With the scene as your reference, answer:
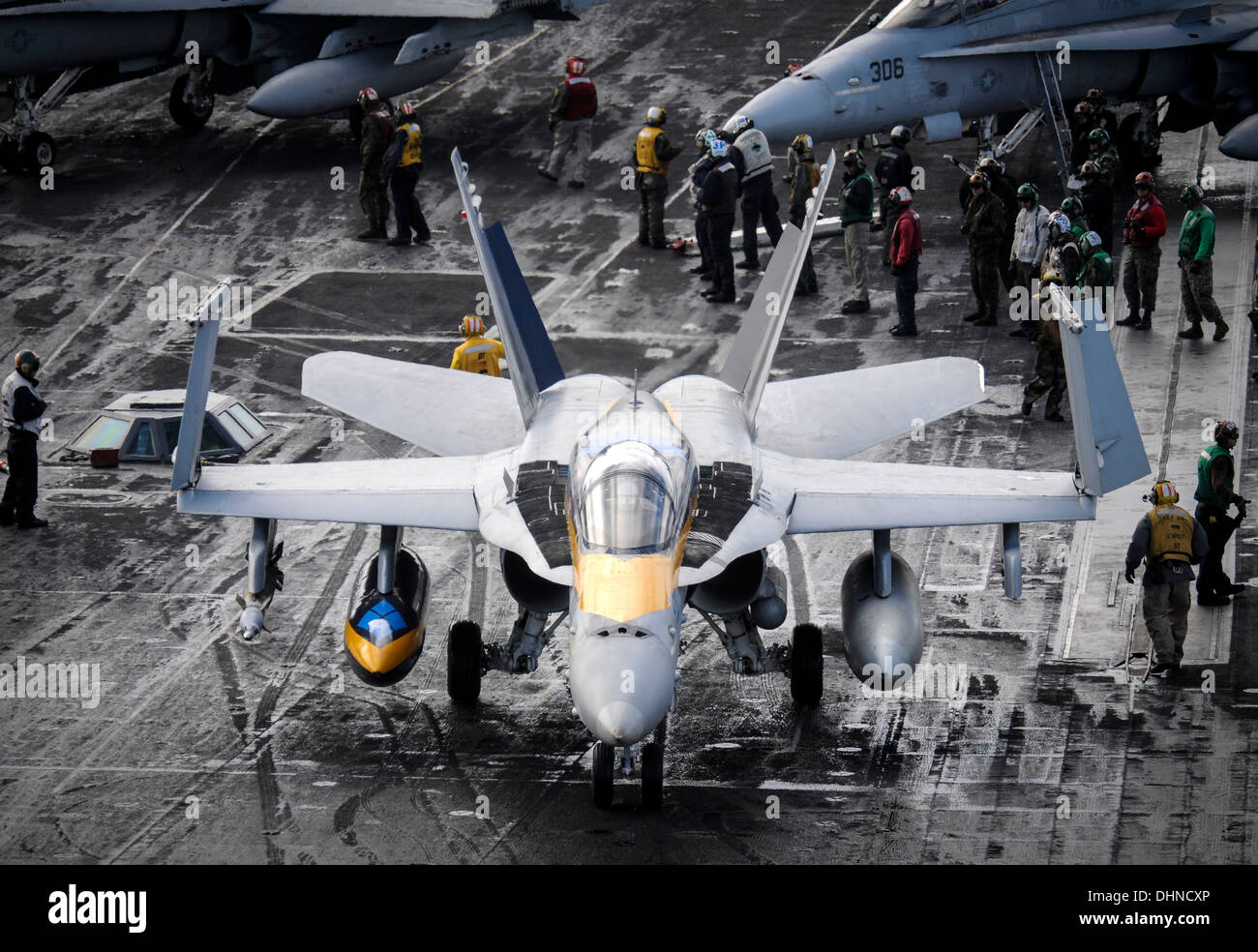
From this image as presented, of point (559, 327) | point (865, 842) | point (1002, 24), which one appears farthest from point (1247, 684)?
point (1002, 24)

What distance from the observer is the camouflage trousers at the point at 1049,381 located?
20.2 meters

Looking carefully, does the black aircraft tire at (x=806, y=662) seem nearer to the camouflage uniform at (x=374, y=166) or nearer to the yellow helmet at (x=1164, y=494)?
the yellow helmet at (x=1164, y=494)

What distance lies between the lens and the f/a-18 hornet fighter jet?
12680 millimetres

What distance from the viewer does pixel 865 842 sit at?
43.8 feet

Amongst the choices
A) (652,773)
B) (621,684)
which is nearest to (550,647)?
(652,773)

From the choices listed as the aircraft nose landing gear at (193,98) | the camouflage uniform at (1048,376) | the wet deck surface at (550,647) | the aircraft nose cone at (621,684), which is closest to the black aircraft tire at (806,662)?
the wet deck surface at (550,647)

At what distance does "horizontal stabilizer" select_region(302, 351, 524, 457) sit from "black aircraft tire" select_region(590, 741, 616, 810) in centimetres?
318

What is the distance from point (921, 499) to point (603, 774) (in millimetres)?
3164

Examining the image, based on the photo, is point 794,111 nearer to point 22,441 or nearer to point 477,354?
point 477,354

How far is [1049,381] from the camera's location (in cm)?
2027

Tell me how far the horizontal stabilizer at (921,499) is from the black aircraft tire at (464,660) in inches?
112

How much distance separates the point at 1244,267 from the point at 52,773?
1700 centimetres

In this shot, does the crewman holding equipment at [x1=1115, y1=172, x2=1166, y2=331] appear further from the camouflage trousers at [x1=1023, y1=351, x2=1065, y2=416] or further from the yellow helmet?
the yellow helmet

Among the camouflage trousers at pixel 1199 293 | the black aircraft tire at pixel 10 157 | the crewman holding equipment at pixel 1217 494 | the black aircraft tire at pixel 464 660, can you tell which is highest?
the black aircraft tire at pixel 10 157
